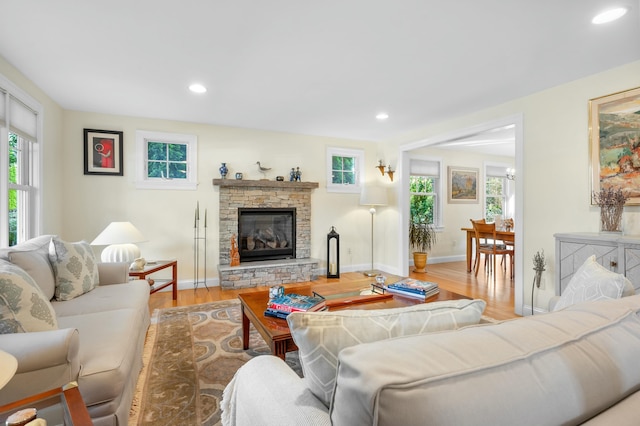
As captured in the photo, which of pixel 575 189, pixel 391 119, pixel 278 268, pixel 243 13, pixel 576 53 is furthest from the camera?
pixel 278 268

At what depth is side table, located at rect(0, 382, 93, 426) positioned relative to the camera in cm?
94

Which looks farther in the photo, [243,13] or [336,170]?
[336,170]

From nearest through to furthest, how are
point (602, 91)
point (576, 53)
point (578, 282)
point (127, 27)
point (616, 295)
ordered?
point (616, 295) < point (578, 282) < point (127, 27) < point (576, 53) < point (602, 91)

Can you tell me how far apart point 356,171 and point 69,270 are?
14.3 ft

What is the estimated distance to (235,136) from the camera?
468 centimetres

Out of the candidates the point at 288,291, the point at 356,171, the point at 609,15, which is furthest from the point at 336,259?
the point at 609,15

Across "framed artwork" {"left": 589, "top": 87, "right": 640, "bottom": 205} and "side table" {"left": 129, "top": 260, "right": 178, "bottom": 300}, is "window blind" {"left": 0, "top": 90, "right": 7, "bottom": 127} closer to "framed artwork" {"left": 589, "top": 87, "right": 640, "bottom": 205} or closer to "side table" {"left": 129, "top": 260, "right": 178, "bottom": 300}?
"side table" {"left": 129, "top": 260, "right": 178, "bottom": 300}

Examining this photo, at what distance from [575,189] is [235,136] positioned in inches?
165

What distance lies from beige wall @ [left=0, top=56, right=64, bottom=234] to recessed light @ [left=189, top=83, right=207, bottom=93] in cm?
147

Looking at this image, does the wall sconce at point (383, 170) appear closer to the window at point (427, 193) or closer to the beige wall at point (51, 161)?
the window at point (427, 193)

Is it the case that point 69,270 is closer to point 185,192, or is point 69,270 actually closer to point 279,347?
point 279,347

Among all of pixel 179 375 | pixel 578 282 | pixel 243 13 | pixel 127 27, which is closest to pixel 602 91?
pixel 578 282

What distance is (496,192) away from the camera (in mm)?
7199

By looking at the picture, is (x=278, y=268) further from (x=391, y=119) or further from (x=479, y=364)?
(x=479, y=364)
